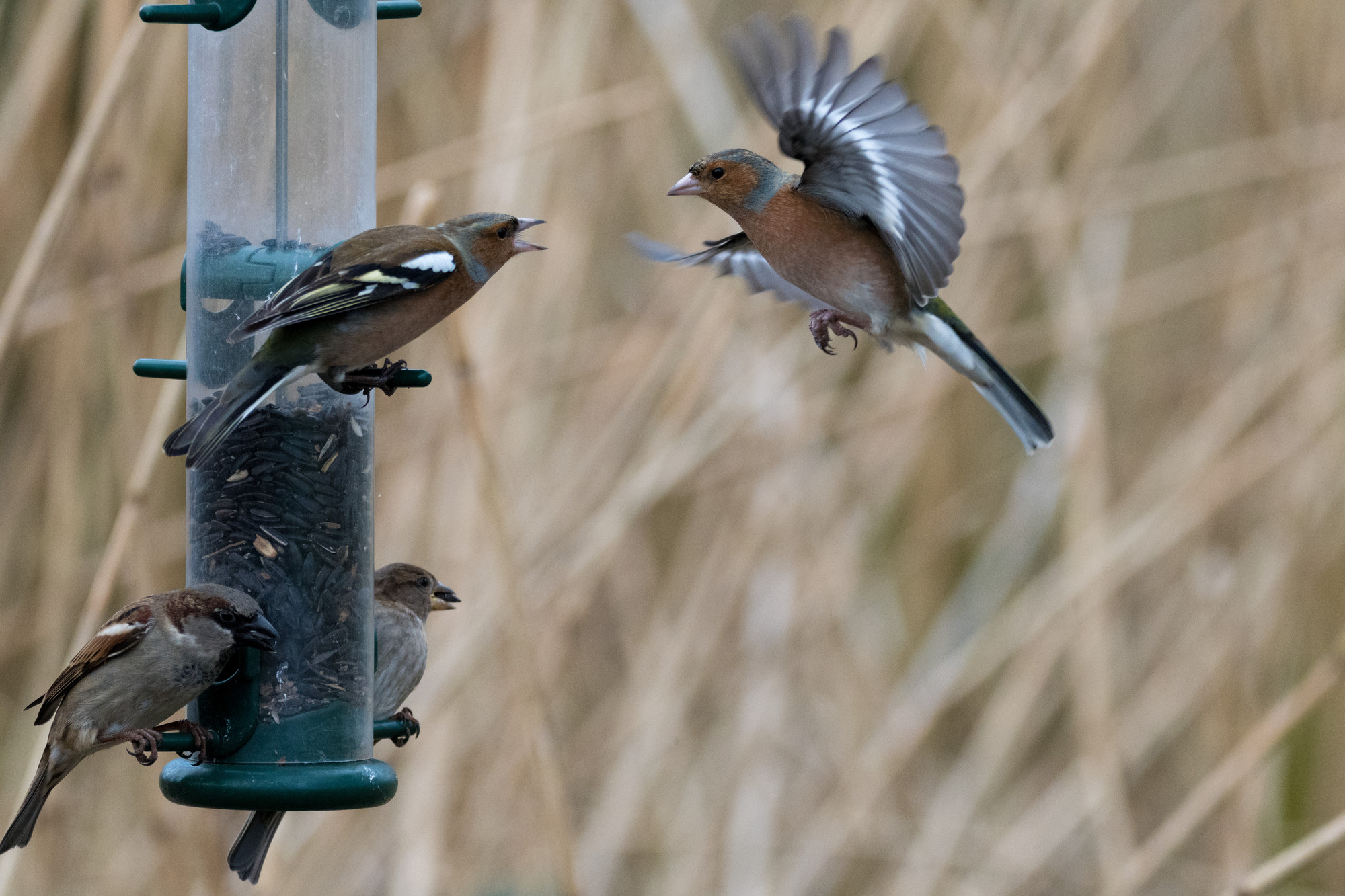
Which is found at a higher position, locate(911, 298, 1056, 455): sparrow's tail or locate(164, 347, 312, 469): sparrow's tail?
locate(911, 298, 1056, 455): sparrow's tail

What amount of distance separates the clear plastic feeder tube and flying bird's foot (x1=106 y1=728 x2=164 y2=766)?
42cm

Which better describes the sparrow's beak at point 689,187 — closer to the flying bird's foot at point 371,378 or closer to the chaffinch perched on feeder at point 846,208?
the chaffinch perched on feeder at point 846,208

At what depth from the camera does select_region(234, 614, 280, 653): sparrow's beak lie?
355 cm

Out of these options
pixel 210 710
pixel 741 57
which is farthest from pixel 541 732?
pixel 741 57

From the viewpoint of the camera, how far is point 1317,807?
6543mm

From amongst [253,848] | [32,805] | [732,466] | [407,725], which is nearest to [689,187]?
[407,725]

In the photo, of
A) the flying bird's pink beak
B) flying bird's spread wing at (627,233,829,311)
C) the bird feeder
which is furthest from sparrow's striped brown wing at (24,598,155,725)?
flying bird's spread wing at (627,233,829,311)

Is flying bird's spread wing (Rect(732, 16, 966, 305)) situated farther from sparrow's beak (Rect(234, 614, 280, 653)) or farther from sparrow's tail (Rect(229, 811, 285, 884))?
sparrow's tail (Rect(229, 811, 285, 884))

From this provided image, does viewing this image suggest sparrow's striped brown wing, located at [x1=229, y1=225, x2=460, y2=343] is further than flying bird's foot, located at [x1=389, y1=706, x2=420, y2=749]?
No

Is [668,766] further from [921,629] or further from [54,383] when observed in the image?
[54,383]

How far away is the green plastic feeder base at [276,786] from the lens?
136 inches

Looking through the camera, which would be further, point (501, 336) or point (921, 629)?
point (921, 629)

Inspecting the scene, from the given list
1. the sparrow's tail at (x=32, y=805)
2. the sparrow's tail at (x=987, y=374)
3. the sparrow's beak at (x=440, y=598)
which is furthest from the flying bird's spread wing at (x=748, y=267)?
the sparrow's tail at (x=32, y=805)

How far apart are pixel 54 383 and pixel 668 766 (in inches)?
114
